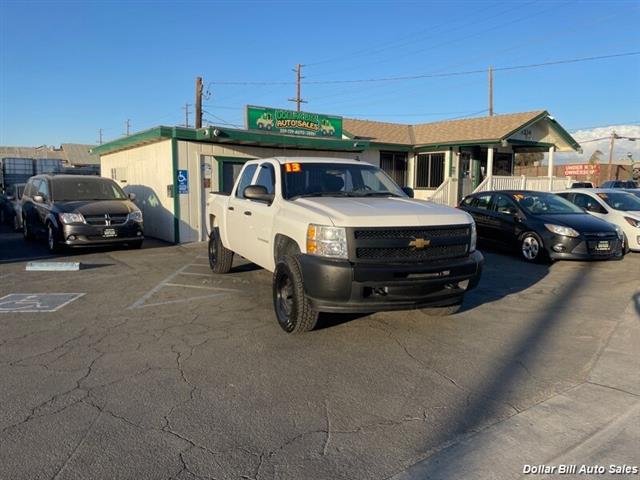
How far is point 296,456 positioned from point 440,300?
2580 mm

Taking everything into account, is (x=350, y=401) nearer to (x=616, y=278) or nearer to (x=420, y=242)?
(x=420, y=242)

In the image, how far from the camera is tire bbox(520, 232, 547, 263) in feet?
32.4

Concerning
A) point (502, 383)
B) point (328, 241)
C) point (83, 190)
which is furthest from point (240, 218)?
point (83, 190)

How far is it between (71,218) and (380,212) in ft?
26.8

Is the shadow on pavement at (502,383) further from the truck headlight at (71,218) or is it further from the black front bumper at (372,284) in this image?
the truck headlight at (71,218)

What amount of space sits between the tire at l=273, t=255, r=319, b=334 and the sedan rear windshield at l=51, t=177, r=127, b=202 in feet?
26.2

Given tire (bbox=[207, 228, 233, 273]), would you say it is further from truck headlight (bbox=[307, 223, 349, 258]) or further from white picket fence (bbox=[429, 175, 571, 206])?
white picket fence (bbox=[429, 175, 571, 206])

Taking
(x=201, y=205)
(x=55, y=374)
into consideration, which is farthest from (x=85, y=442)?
(x=201, y=205)

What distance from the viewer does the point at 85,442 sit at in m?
3.13

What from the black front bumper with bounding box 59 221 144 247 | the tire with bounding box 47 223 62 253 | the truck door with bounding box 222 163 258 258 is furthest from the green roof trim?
the truck door with bounding box 222 163 258 258

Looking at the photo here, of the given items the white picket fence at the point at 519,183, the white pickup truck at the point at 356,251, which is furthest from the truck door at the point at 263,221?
the white picket fence at the point at 519,183

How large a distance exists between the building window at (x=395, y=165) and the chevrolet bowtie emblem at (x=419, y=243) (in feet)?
55.0

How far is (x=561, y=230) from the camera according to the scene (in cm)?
973

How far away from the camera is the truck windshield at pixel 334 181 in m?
6.11
